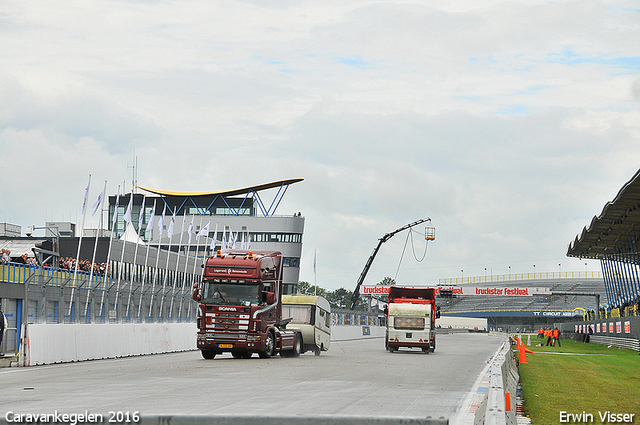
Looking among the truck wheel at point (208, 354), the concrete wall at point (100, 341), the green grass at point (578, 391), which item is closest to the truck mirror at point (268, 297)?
the truck wheel at point (208, 354)

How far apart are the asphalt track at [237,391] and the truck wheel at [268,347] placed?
4910 millimetres

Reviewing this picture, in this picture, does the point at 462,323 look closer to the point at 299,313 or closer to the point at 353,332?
the point at 353,332

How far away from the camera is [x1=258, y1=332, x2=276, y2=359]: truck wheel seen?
26670 millimetres

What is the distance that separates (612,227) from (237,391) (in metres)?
48.1

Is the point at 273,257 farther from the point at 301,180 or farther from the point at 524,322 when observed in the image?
the point at 524,322

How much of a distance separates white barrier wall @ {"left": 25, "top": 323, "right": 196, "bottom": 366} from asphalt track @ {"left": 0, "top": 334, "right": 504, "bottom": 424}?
1.54m

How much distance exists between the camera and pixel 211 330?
26203 mm

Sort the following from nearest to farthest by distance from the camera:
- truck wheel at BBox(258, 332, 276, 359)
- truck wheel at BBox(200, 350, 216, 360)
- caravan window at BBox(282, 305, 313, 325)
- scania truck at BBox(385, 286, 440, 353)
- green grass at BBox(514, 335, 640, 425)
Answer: green grass at BBox(514, 335, 640, 425) → truck wheel at BBox(258, 332, 276, 359) → truck wheel at BBox(200, 350, 216, 360) → caravan window at BBox(282, 305, 313, 325) → scania truck at BBox(385, 286, 440, 353)

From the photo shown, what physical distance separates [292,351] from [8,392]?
1726cm

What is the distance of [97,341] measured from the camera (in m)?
26.9

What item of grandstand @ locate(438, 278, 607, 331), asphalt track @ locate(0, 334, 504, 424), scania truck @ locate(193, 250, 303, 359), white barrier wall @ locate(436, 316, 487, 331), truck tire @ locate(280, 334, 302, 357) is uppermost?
grandstand @ locate(438, 278, 607, 331)

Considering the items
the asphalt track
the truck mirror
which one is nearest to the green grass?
the asphalt track

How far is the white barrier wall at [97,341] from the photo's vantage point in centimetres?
2308

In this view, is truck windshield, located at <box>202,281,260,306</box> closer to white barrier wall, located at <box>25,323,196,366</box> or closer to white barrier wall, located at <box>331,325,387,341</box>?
white barrier wall, located at <box>25,323,196,366</box>
